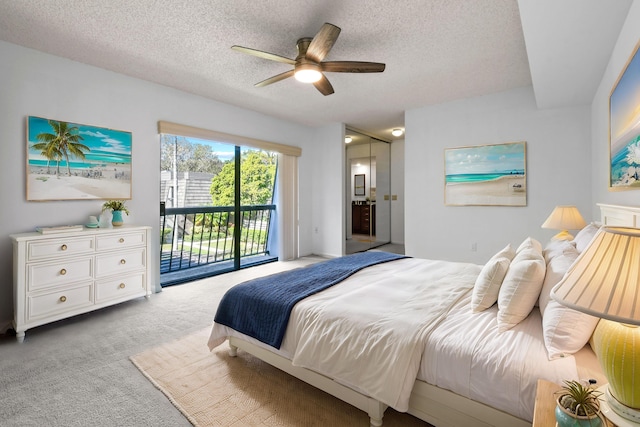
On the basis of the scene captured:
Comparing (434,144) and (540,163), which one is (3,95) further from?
(540,163)

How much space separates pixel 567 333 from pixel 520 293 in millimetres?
303

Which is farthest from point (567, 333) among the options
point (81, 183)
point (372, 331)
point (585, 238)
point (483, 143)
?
point (81, 183)

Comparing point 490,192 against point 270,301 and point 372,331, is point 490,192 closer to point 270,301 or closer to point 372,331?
point 372,331

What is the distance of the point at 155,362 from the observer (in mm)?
2262

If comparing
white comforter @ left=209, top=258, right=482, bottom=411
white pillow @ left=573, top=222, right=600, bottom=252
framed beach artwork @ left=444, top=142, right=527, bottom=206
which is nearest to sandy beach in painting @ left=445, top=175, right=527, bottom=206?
framed beach artwork @ left=444, top=142, right=527, bottom=206

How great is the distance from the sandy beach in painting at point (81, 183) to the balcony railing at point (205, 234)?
77cm

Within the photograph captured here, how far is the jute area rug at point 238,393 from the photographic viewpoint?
169cm

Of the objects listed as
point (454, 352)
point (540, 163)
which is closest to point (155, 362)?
point (454, 352)

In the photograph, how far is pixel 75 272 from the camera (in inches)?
113

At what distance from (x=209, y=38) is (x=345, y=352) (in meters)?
2.79

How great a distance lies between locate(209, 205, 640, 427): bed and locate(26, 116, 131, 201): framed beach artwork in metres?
2.44

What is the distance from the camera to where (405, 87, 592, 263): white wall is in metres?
3.83

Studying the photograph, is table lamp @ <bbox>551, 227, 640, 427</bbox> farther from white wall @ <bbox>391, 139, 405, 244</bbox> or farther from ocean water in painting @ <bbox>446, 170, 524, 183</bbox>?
white wall @ <bbox>391, 139, 405, 244</bbox>

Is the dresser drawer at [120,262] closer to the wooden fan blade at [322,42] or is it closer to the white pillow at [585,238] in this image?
the wooden fan blade at [322,42]
